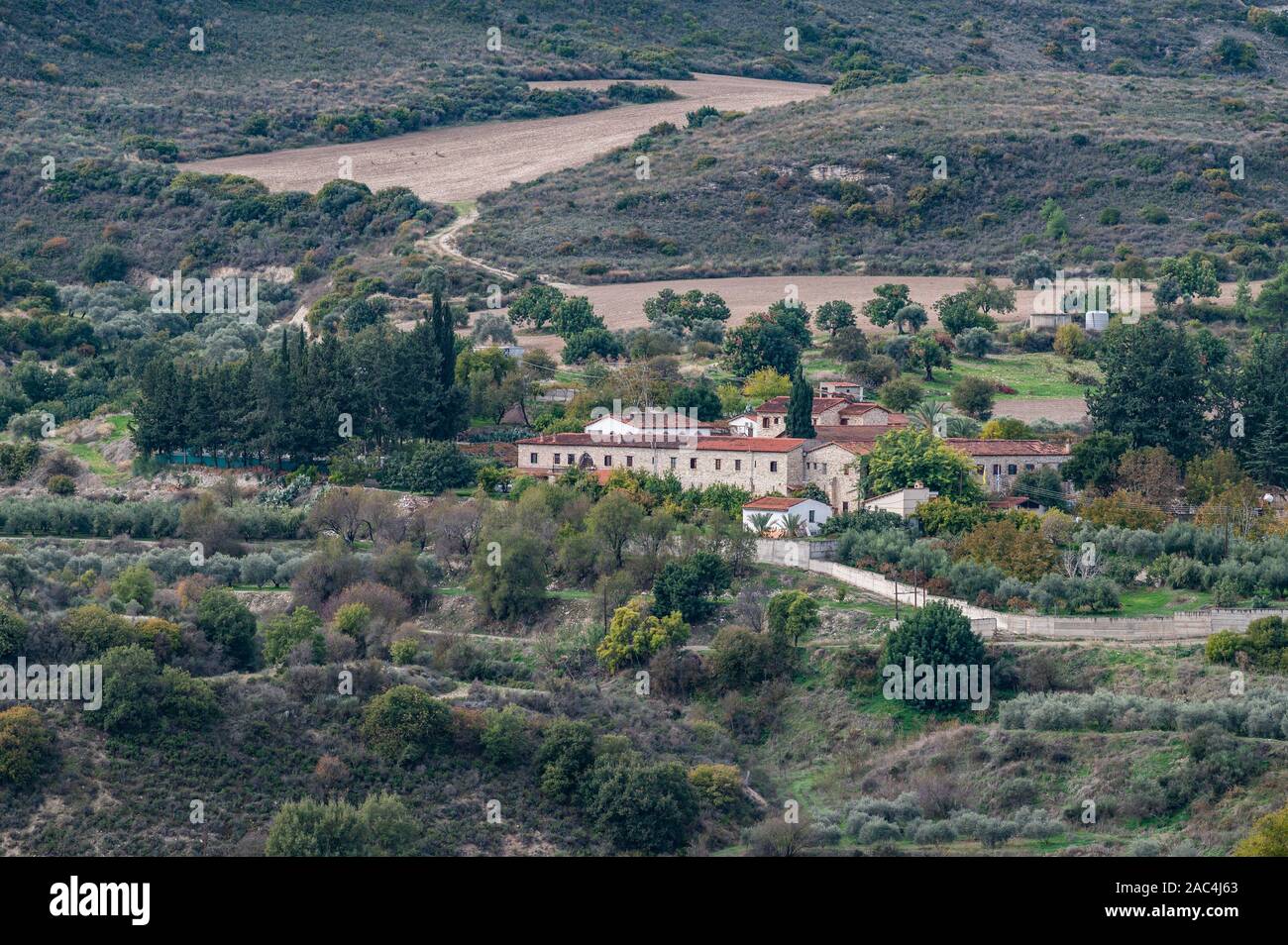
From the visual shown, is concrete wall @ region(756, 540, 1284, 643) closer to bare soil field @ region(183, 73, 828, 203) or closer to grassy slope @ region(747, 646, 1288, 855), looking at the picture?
grassy slope @ region(747, 646, 1288, 855)

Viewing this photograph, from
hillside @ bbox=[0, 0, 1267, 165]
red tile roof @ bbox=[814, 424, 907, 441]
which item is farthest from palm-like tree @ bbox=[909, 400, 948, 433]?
hillside @ bbox=[0, 0, 1267, 165]

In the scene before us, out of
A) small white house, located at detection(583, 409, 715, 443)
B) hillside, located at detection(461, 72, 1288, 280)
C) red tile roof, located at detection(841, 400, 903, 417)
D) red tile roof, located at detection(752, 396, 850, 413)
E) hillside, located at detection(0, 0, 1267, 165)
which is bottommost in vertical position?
small white house, located at detection(583, 409, 715, 443)

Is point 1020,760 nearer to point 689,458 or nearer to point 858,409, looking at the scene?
point 689,458

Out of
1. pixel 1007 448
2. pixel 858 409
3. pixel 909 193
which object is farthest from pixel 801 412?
pixel 909 193

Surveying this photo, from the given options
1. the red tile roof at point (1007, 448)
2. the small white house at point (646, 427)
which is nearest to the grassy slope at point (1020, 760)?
the red tile roof at point (1007, 448)

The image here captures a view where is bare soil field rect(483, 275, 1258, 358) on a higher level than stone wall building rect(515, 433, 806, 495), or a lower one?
higher
